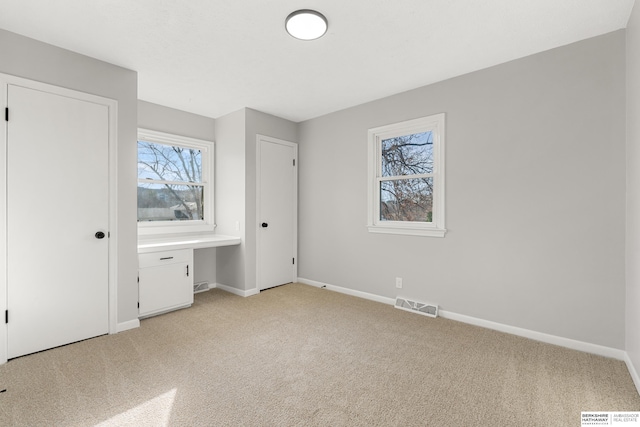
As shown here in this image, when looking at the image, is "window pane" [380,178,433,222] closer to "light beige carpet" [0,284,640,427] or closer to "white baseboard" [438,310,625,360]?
"white baseboard" [438,310,625,360]

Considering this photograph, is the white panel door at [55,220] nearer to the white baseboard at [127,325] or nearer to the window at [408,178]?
the white baseboard at [127,325]

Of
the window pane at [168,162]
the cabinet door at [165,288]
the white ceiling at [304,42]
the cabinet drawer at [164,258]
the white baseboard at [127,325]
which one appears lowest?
the white baseboard at [127,325]

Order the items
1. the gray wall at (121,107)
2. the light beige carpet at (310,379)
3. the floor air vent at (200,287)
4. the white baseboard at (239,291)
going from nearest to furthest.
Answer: the light beige carpet at (310,379) < the gray wall at (121,107) < the white baseboard at (239,291) < the floor air vent at (200,287)

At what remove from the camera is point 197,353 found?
244 cm

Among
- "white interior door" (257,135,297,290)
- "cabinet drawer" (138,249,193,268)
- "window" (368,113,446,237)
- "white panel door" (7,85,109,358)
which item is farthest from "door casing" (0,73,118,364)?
"window" (368,113,446,237)

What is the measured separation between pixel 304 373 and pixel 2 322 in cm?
232

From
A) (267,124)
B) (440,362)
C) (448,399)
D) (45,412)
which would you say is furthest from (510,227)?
(45,412)

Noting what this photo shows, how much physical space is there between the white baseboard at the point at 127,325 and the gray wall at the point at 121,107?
0.03 metres

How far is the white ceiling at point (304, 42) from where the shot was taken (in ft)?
6.74

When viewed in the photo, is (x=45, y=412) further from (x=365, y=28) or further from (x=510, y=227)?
(x=510, y=227)

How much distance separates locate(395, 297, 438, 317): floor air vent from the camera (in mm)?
3259

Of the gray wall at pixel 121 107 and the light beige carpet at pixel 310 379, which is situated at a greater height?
the gray wall at pixel 121 107

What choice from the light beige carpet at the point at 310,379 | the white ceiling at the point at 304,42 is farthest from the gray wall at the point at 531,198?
the light beige carpet at the point at 310,379

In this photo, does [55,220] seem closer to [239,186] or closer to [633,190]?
[239,186]
